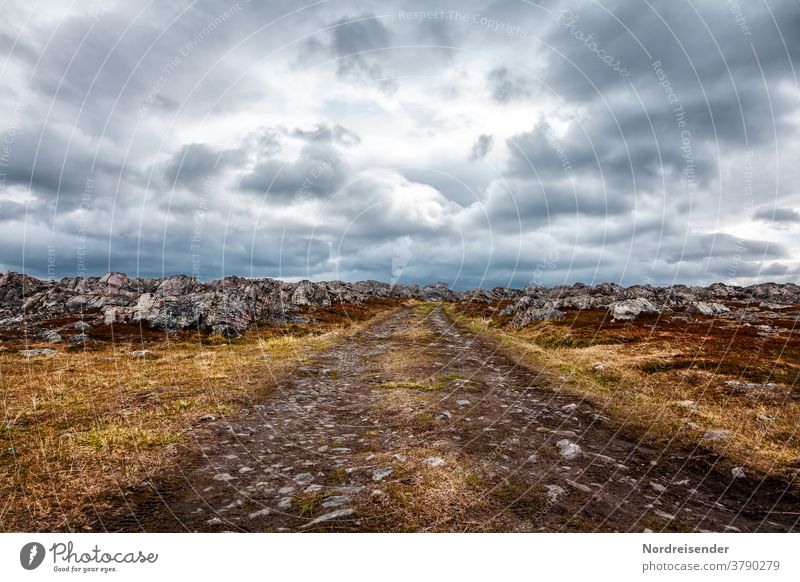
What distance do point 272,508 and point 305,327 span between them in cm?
3682

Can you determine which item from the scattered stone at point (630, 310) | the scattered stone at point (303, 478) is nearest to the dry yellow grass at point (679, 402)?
the scattered stone at point (303, 478)

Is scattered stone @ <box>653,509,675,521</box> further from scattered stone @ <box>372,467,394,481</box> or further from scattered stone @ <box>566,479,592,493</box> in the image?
scattered stone @ <box>372,467,394,481</box>

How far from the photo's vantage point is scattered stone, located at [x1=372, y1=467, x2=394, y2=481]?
7.69 metres

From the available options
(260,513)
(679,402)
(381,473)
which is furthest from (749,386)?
(260,513)

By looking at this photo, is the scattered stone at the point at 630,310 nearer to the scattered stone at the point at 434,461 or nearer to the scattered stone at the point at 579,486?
the scattered stone at the point at 579,486

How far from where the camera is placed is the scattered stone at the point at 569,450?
9.38 m

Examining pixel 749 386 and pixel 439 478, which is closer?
pixel 439 478

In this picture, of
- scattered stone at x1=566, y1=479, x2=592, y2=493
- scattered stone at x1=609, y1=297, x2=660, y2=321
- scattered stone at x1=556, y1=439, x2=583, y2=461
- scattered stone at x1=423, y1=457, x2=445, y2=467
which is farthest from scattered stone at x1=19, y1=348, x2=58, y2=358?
scattered stone at x1=609, y1=297, x2=660, y2=321

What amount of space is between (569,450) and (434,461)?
358 cm

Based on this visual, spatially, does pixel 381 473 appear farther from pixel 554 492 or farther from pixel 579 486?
pixel 579 486

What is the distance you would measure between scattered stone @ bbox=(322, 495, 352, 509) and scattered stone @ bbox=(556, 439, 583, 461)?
522cm

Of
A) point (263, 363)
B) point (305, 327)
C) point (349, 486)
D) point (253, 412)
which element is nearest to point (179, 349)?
point (263, 363)

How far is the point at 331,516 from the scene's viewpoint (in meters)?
6.31
